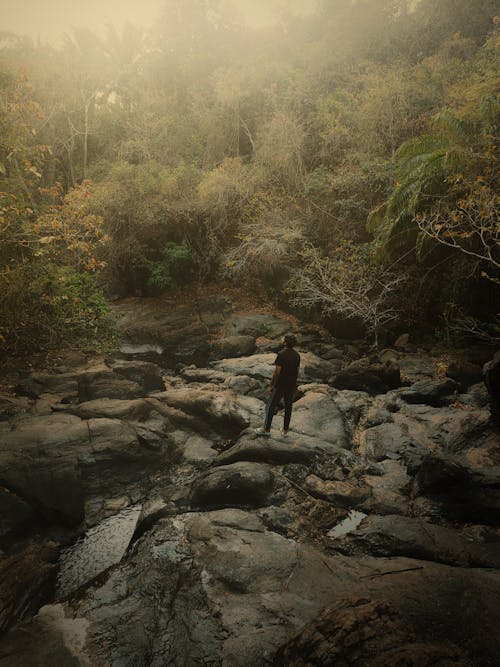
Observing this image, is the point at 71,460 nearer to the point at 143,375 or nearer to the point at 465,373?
the point at 143,375

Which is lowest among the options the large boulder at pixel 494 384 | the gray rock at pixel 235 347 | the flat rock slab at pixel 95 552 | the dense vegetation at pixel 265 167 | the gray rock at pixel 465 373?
the flat rock slab at pixel 95 552

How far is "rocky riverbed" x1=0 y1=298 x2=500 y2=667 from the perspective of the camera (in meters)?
3.31

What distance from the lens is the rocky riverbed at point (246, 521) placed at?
331 cm

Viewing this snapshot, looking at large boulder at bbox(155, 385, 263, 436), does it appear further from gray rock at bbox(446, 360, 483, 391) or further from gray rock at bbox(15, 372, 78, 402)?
gray rock at bbox(446, 360, 483, 391)

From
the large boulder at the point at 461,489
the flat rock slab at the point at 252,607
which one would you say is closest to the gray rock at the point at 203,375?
the flat rock slab at the point at 252,607

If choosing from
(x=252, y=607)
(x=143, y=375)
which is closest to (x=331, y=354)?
(x=143, y=375)

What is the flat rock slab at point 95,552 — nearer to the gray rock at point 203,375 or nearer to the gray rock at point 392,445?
the gray rock at point 392,445

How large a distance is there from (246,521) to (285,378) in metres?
2.55

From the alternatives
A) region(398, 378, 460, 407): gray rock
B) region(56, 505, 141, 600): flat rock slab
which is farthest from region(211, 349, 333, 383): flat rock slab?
region(56, 505, 141, 600): flat rock slab

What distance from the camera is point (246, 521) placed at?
5117 mm

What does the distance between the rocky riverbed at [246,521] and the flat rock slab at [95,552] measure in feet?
0.09

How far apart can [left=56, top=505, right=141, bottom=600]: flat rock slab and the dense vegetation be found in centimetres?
521

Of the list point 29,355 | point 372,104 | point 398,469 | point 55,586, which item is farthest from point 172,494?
point 372,104

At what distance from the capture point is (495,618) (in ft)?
10.4
